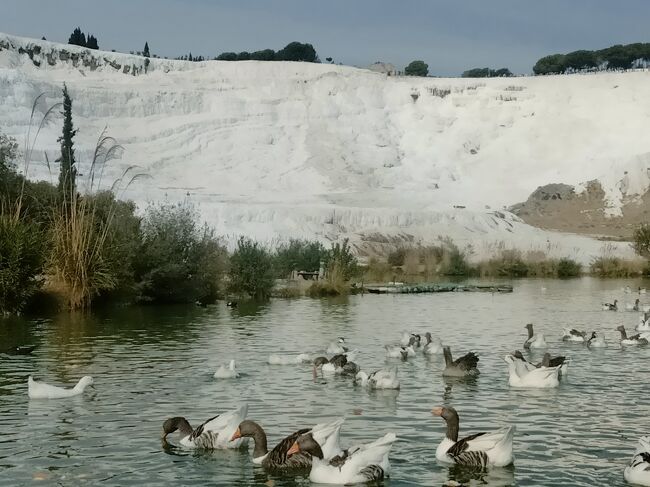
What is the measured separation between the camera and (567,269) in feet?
173

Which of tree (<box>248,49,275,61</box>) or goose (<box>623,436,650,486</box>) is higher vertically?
tree (<box>248,49,275,61</box>)

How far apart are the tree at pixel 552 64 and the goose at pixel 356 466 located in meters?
144

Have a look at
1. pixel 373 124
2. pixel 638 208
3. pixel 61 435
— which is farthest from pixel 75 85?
pixel 61 435

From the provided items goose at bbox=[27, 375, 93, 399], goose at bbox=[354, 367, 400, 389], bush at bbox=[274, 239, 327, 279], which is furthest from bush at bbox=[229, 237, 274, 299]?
goose at bbox=[27, 375, 93, 399]

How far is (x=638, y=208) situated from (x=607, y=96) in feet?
94.9

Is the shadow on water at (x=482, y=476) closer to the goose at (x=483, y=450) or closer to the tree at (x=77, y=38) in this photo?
the goose at (x=483, y=450)

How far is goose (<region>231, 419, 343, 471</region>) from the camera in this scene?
991cm

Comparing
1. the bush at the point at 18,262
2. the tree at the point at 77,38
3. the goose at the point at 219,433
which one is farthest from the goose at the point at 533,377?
the tree at the point at 77,38

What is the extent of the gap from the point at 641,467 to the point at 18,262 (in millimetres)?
18501

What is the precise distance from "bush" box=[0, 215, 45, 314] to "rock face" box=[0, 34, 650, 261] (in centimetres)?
3493

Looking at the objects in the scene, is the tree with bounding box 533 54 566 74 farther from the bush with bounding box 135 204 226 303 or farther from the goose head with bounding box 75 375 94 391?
the goose head with bounding box 75 375 94 391

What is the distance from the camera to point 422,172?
9369cm

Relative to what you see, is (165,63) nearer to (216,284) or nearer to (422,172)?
(422,172)

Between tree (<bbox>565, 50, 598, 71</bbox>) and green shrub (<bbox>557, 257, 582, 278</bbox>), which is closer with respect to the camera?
green shrub (<bbox>557, 257, 582, 278</bbox>)
